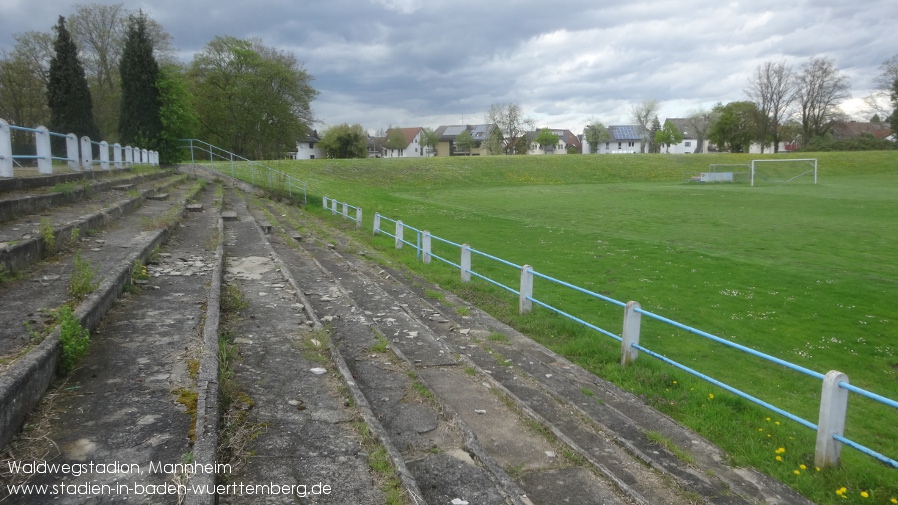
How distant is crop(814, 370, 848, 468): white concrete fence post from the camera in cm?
463

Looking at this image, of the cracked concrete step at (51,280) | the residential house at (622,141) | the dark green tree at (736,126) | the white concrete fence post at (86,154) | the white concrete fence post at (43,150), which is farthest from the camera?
the residential house at (622,141)

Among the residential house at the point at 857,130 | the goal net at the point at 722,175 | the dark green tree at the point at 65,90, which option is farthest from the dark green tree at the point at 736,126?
the dark green tree at the point at 65,90

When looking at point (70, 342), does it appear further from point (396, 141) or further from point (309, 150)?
point (396, 141)

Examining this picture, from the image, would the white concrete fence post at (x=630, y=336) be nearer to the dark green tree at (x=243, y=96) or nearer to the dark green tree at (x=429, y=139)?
the dark green tree at (x=243, y=96)

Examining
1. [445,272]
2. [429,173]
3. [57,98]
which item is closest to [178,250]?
[445,272]

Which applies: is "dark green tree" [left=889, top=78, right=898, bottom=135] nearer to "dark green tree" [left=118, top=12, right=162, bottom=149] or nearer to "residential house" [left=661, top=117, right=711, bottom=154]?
"residential house" [left=661, top=117, right=711, bottom=154]

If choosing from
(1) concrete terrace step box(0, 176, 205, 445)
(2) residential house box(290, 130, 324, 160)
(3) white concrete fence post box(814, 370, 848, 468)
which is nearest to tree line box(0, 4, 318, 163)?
(1) concrete terrace step box(0, 176, 205, 445)

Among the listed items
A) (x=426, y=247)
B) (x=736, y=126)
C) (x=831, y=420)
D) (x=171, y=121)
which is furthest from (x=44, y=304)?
(x=736, y=126)

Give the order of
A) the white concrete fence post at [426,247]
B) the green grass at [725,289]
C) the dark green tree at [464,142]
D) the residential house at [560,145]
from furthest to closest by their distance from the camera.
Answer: the residential house at [560,145] → the dark green tree at [464,142] → the white concrete fence post at [426,247] → the green grass at [725,289]

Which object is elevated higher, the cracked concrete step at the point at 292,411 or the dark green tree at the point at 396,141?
the dark green tree at the point at 396,141

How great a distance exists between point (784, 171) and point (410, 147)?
7548 cm

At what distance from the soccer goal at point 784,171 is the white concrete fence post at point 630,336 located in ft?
157

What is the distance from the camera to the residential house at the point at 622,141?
380ft

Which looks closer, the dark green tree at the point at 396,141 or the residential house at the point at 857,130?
the residential house at the point at 857,130
